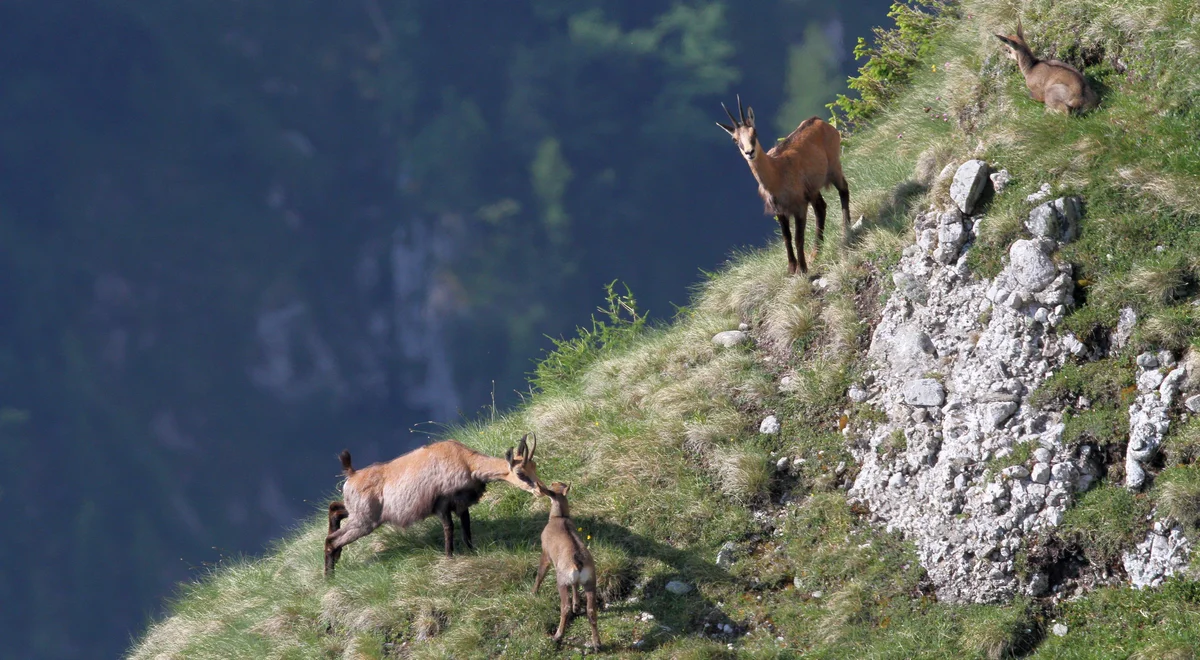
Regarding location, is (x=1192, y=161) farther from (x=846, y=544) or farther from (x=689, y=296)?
(x=689, y=296)

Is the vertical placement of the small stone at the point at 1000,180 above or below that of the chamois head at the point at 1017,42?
below

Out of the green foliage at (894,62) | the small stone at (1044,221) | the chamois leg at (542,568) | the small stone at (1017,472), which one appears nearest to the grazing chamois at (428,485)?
the chamois leg at (542,568)

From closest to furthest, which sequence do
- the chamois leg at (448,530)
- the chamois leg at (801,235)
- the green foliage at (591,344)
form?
the chamois leg at (448,530)
the chamois leg at (801,235)
the green foliage at (591,344)

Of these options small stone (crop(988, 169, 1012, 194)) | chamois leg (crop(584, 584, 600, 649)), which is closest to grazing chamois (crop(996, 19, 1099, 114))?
small stone (crop(988, 169, 1012, 194))

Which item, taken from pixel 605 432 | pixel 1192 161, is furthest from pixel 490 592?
pixel 1192 161

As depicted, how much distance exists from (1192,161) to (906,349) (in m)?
2.99

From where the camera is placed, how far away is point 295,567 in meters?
12.5

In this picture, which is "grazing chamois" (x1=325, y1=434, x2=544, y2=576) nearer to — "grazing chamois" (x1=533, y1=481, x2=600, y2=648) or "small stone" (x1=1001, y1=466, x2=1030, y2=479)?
"grazing chamois" (x1=533, y1=481, x2=600, y2=648)

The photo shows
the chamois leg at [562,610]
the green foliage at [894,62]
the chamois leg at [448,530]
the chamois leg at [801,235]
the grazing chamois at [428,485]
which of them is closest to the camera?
the chamois leg at [562,610]

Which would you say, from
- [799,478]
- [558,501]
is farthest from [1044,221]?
[558,501]

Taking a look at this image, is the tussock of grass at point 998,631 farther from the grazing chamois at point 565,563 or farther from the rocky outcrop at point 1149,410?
the grazing chamois at point 565,563

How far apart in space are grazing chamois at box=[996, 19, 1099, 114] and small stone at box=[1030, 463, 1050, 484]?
4216 millimetres

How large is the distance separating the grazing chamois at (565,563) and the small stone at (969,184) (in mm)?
4845

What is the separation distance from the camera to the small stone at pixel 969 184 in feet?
33.1
